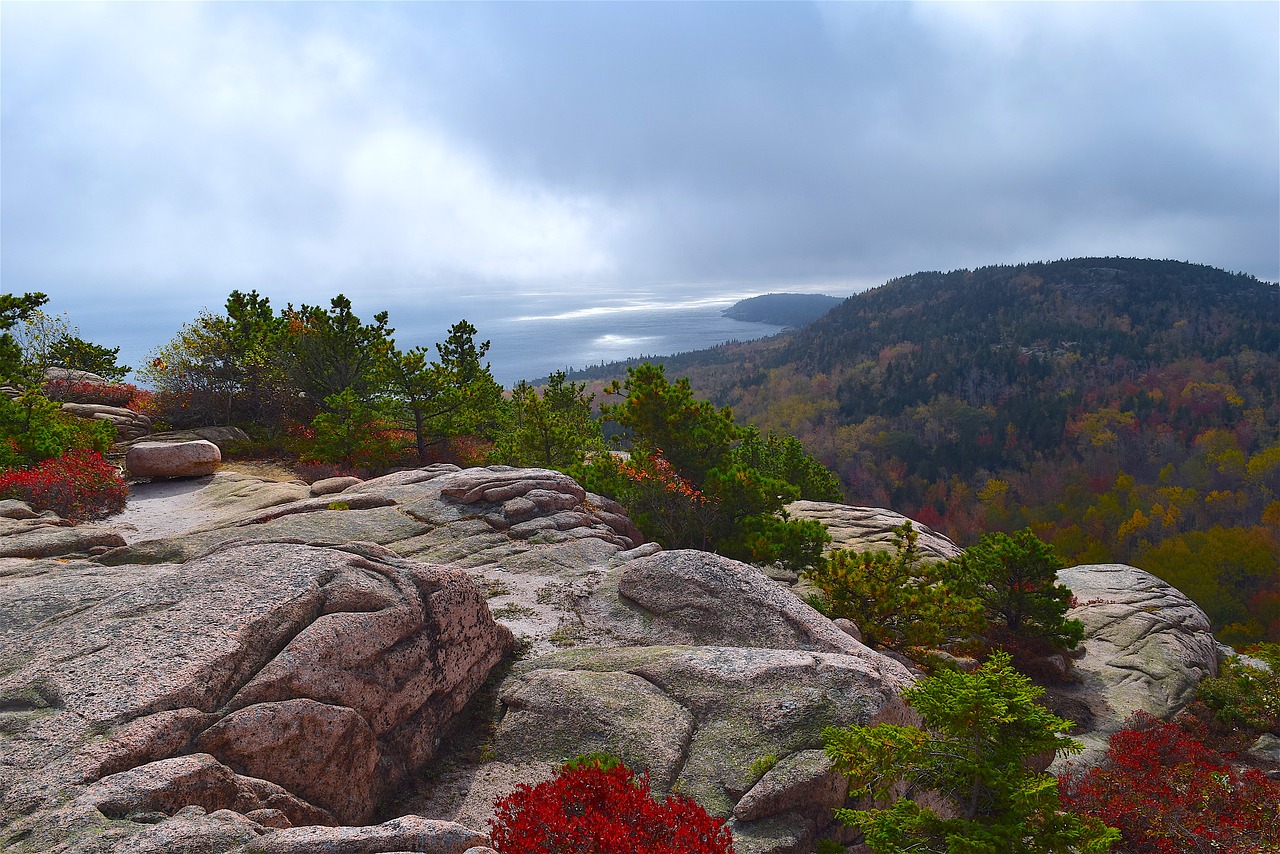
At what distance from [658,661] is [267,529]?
34.1 ft

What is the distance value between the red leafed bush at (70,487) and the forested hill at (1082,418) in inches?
2795

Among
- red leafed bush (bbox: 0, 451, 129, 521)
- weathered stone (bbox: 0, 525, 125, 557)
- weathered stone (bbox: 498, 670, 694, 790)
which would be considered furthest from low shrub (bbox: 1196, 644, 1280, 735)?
red leafed bush (bbox: 0, 451, 129, 521)

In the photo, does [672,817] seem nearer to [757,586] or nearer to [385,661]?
[385,661]

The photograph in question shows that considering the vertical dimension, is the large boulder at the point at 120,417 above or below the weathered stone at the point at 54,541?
above

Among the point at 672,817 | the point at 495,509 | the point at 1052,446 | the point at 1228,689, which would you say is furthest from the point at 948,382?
the point at 672,817

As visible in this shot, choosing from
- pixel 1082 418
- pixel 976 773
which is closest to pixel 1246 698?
pixel 976 773

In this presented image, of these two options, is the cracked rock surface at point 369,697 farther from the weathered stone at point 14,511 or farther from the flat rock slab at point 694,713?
the weathered stone at point 14,511

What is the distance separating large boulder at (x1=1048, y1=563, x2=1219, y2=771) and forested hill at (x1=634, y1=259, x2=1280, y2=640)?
35.4m

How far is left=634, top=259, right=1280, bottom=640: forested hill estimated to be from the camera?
8506 cm

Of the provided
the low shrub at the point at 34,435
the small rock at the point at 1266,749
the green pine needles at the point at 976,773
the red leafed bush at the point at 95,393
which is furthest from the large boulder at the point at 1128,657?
the red leafed bush at the point at 95,393

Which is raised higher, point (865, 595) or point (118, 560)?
point (118, 560)

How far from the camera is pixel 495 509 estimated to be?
17578 millimetres

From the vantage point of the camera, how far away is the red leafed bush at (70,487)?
58.4ft

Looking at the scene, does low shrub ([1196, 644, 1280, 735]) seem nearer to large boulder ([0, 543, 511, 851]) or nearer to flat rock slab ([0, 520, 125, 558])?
large boulder ([0, 543, 511, 851])
